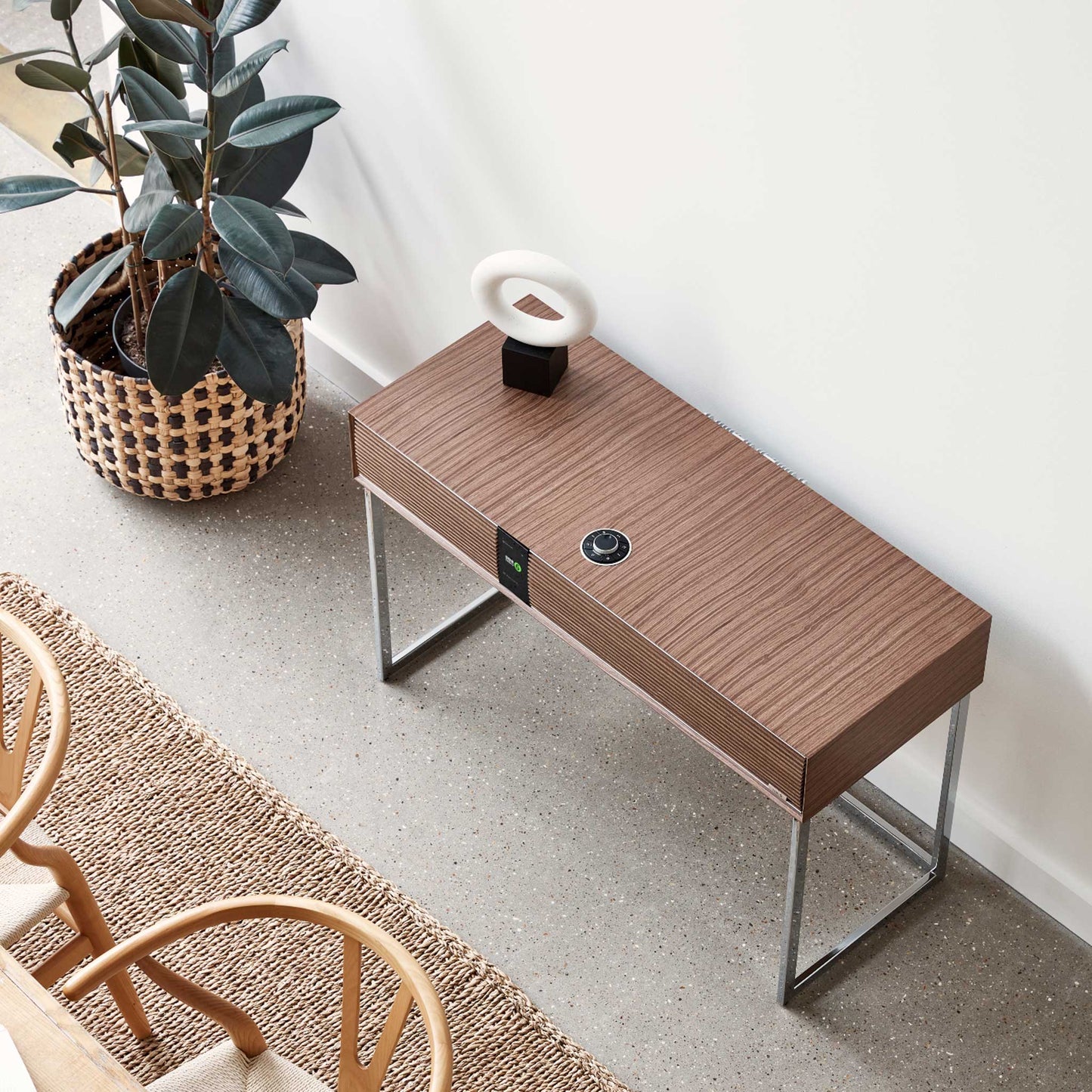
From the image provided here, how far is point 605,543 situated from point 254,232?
0.76 m

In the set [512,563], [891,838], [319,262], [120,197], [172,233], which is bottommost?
[891,838]

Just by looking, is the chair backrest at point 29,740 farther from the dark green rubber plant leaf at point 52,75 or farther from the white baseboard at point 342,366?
the white baseboard at point 342,366

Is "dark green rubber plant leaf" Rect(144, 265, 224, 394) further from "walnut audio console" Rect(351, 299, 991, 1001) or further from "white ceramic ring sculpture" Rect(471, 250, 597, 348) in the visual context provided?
"white ceramic ring sculpture" Rect(471, 250, 597, 348)

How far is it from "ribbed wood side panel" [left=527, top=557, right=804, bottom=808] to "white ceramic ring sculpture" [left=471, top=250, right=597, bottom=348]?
1.20 ft

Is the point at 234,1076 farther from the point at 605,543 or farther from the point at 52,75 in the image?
the point at 52,75

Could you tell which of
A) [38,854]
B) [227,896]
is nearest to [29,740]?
[38,854]

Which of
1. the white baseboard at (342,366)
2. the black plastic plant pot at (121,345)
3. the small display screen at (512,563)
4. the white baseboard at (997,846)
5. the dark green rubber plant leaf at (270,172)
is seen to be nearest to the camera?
the small display screen at (512,563)

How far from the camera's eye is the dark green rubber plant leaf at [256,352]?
8.09ft

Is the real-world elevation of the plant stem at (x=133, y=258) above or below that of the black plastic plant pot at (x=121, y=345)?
above

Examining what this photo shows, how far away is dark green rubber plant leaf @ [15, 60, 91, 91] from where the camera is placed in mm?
2367

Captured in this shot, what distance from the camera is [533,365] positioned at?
2201 millimetres

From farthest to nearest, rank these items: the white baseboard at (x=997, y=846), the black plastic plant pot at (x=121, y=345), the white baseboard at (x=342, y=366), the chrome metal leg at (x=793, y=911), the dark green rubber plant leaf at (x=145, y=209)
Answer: the white baseboard at (x=342, y=366)
the black plastic plant pot at (x=121, y=345)
the dark green rubber plant leaf at (x=145, y=209)
the white baseboard at (x=997, y=846)
the chrome metal leg at (x=793, y=911)

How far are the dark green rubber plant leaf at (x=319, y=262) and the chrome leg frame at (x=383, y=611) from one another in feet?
1.31

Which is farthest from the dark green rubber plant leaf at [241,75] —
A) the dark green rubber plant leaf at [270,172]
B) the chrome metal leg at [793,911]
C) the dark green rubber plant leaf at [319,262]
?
the chrome metal leg at [793,911]
